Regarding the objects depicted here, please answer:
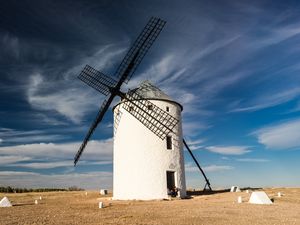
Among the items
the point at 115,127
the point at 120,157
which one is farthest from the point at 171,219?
the point at 115,127

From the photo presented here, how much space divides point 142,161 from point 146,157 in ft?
1.44

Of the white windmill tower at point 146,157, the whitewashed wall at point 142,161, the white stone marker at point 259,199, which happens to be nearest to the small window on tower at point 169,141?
the white windmill tower at point 146,157

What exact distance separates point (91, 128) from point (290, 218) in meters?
17.9

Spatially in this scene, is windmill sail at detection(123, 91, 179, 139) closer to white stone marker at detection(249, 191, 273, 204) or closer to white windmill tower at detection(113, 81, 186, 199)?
white windmill tower at detection(113, 81, 186, 199)

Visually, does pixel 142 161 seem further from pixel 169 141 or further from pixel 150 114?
pixel 150 114

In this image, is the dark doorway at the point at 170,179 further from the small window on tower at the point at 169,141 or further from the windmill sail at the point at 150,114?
the windmill sail at the point at 150,114

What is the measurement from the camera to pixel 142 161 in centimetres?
2317

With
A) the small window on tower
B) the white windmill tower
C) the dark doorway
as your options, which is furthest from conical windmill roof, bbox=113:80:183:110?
the dark doorway

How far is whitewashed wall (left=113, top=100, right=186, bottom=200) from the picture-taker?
22844 millimetres

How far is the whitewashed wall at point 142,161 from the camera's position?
74.9ft

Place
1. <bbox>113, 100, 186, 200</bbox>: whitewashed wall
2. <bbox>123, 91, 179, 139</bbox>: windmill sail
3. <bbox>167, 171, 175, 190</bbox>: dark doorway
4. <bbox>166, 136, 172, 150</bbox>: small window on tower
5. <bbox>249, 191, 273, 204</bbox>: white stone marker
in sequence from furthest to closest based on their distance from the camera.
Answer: <bbox>166, 136, 172, 150</bbox>: small window on tower < <bbox>167, 171, 175, 190</bbox>: dark doorway < <bbox>123, 91, 179, 139</bbox>: windmill sail < <bbox>113, 100, 186, 200</bbox>: whitewashed wall < <bbox>249, 191, 273, 204</bbox>: white stone marker

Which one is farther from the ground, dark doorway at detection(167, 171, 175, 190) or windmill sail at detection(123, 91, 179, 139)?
windmill sail at detection(123, 91, 179, 139)

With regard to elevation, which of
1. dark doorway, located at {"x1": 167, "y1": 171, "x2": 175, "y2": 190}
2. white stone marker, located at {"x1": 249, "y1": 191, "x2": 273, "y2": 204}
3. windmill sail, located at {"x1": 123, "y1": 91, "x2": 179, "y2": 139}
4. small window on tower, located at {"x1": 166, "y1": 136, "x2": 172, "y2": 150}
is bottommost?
white stone marker, located at {"x1": 249, "y1": 191, "x2": 273, "y2": 204}

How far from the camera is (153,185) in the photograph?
2270cm
